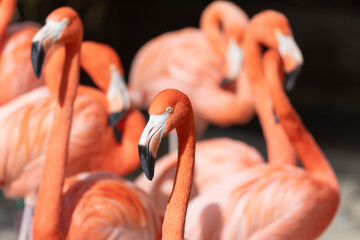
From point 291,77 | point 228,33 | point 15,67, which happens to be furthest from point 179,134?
point 228,33

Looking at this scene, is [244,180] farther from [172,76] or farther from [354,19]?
[354,19]

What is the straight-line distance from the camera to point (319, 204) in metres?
2.54

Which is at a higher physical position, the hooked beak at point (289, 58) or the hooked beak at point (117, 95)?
the hooked beak at point (289, 58)

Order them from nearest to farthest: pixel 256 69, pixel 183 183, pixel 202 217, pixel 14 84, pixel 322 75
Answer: pixel 183 183 → pixel 202 217 → pixel 256 69 → pixel 14 84 → pixel 322 75

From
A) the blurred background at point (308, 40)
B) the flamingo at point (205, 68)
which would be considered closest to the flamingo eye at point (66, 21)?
the flamingo at point (205, 68)

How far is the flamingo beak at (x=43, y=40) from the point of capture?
2.09m

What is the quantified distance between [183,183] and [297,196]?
2.26 feet

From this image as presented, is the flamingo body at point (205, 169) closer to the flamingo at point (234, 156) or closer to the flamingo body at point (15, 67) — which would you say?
the flamingo at point (234, 156)

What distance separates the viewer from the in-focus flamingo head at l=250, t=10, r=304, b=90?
108 inches

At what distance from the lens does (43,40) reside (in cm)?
213

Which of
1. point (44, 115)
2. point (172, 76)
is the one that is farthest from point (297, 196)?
point (172, 76)

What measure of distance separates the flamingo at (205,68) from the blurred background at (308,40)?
5.04 feet

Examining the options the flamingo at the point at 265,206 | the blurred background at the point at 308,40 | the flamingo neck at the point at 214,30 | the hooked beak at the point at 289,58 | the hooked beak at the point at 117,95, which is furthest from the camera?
the blurred background at the point at 308,40

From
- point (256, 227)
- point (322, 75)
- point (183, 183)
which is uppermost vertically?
point (183, 183)
